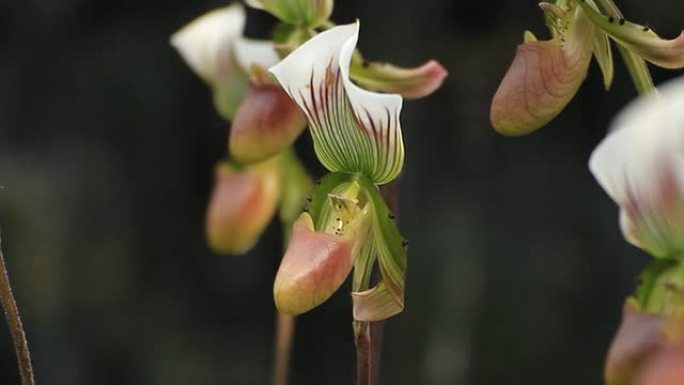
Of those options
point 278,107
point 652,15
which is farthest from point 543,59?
point 652,15

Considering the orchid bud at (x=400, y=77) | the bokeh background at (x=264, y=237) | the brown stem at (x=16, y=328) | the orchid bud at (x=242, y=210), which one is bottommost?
the bokeh background at (x=264, y=237)

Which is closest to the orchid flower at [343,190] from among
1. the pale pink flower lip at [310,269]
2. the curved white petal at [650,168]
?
the pale pink flower lip at [310,269]

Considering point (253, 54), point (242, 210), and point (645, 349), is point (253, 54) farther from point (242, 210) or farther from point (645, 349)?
point (645, 349)

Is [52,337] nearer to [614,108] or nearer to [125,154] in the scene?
[125,154]

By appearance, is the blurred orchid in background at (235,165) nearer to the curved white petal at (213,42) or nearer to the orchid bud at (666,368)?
the curved white petal at (213,42)

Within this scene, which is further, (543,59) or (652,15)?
(652,15)

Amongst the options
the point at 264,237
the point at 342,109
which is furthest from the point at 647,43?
the point at 264,237
